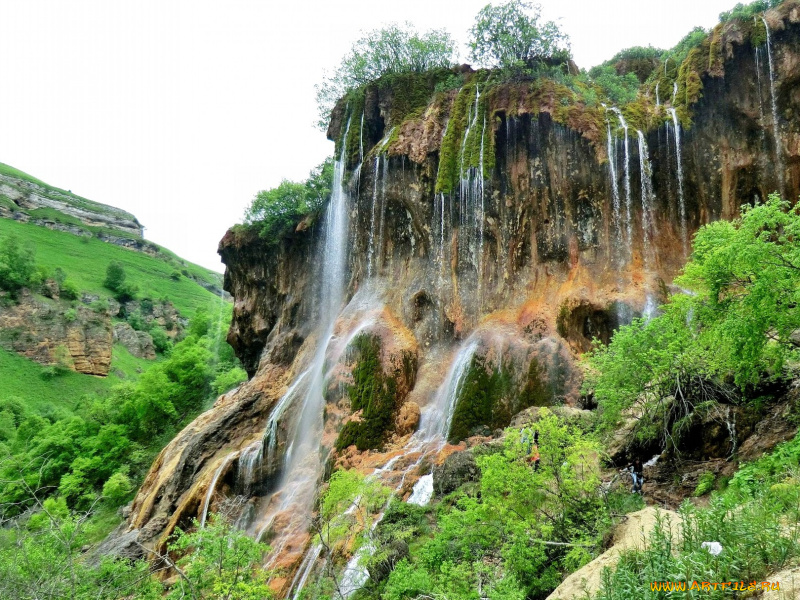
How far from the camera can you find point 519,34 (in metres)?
29.2

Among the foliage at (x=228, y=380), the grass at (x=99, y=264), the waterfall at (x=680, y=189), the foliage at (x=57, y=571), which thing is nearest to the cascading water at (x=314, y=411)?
the foliage at (x=57, y=571)

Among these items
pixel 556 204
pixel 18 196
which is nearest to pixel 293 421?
pixel 556 204

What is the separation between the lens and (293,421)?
81.1 ft

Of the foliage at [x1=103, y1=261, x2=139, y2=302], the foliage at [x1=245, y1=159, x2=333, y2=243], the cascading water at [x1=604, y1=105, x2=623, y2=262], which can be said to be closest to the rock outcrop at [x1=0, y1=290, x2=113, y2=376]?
the foliage at [x1=103, y1=261, x2=139, y2=302]

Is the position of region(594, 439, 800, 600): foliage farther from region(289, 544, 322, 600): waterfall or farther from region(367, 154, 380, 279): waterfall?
region(367, 154, 380, 279): waterfall

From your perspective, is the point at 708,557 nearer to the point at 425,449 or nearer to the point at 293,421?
the point at 425,449

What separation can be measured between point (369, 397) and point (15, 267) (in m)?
69.3

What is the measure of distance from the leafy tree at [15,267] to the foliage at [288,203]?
5220 centimetres

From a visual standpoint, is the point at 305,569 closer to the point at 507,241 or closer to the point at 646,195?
the point at 507,241

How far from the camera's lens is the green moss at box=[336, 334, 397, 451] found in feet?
68.2

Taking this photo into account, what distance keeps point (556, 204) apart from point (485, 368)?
9032 mm

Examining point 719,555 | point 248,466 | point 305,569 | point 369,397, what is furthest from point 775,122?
point 248,466

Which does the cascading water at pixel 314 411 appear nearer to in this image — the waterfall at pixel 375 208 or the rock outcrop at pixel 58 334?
the waterfall at pixel 375 208

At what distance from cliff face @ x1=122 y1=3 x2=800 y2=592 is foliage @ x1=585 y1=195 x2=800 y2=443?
7395 millimetres
